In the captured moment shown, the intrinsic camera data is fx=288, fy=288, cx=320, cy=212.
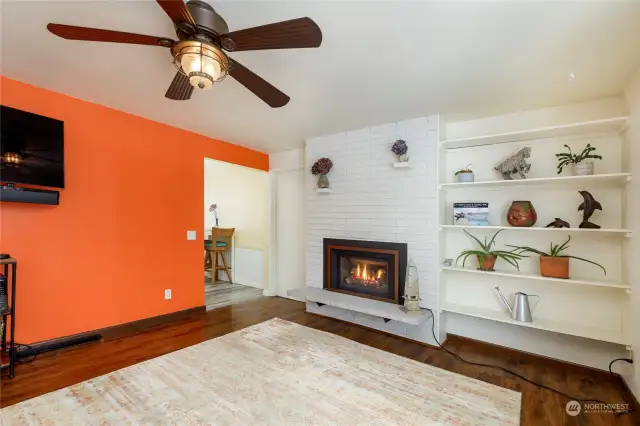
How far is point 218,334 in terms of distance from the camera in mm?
3150

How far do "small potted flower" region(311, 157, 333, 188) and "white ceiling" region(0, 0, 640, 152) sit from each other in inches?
28.4

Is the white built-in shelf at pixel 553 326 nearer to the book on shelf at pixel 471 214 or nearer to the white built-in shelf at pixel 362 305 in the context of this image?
the white built-in shelf at pixel 362 305

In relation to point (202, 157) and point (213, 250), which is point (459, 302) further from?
point (213, 250)

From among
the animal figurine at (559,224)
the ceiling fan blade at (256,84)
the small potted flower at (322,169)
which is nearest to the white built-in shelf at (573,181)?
the animal figurine at (559,224)

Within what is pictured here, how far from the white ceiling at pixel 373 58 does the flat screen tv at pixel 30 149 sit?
0.35 meters

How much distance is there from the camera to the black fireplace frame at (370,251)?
127 inches

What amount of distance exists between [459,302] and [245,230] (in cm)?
392

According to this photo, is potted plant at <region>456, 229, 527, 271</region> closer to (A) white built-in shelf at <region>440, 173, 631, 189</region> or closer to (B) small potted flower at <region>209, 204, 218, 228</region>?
(A) white built-in shelf at <region>440, 173, 631, 189</region>

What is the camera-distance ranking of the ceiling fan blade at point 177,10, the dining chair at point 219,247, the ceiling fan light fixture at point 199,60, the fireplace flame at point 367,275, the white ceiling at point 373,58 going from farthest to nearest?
the dining chair at point 219,247 < the fireplace flame at point 367,275 < the white ceiling at point 373,58 < the ceiling fan light fixture at point 199,60 < the ceiling fan blade at point 177,10

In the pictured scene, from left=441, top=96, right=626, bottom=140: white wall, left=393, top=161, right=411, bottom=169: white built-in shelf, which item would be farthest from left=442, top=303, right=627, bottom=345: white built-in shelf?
left=441, top=96, right=626, bottom=140: white wall

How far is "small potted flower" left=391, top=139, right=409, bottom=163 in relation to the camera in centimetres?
315

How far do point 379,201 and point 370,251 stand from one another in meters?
0.61

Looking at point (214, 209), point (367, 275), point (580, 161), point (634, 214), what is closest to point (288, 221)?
point (367, 275)

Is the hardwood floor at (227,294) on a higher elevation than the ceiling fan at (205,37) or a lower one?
lower
